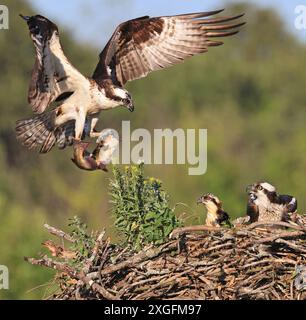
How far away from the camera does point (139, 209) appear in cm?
939

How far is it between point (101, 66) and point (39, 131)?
0.71m

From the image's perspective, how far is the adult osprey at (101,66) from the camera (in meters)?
10.5

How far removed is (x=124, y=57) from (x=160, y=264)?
2.51 metres

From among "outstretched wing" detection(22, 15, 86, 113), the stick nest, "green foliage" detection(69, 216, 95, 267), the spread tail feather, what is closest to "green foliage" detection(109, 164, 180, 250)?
the stick nest

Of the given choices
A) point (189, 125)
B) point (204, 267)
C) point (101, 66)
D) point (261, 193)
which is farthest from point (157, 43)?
point (189, 125)

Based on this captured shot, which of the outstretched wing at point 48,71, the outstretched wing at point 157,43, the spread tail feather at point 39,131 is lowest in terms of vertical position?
the spread tail feather at point 39,131

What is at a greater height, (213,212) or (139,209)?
(213,212)

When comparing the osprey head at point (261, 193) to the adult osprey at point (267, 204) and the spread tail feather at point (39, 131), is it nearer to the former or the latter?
the adult osprey at point (267, 204)

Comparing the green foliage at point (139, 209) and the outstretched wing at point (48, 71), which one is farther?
the outstretched wing at point (48, 71)

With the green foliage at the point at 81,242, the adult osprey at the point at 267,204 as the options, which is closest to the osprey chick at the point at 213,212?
the adult osprey at the point at 267,204

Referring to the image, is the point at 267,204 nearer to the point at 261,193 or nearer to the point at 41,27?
the point at 261,193

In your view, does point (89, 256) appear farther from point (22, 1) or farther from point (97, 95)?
point (22, 1)

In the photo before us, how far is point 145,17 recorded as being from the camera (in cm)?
1117

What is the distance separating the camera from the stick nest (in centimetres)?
912
